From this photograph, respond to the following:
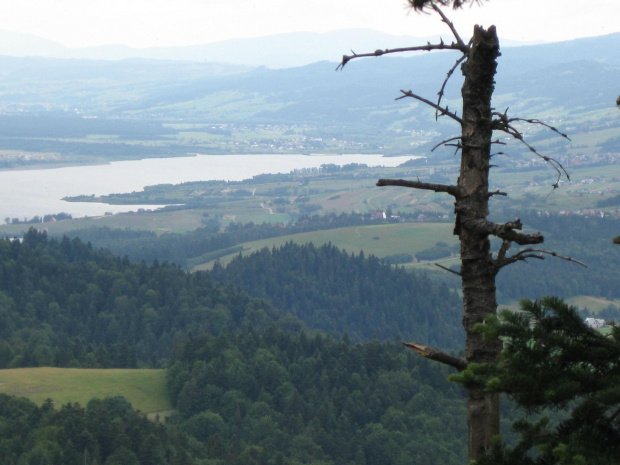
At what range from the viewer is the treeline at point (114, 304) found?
95812 mm

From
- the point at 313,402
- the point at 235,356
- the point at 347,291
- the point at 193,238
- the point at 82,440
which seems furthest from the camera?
the point at 193,238

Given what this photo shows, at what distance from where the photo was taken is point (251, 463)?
5300cm

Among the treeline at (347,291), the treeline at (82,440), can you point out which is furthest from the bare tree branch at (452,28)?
the treeline at (347,291)

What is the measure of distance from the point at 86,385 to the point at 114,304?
38.6 meters

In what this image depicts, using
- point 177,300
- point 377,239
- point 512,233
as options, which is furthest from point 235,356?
point 512,233

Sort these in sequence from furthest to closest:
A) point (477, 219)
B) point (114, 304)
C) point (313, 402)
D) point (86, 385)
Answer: point (114, 304), point (313, 402), point (86, 385), point (477, 219)

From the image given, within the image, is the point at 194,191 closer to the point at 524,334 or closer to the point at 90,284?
the point at 90,284

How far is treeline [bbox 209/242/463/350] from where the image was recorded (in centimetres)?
11381

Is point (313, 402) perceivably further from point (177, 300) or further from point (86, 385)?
point (177, 300)

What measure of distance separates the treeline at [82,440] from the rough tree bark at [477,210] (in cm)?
4229

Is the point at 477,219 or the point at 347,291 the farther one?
the point at 347,291

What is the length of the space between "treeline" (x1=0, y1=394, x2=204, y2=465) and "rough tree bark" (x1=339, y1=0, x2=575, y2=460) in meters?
42.3

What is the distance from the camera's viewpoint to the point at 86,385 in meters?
64.8

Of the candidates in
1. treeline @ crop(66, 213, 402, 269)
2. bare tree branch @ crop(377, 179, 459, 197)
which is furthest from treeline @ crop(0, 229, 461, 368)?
bare tree branch @ crop(377, 179, 459, 197)
